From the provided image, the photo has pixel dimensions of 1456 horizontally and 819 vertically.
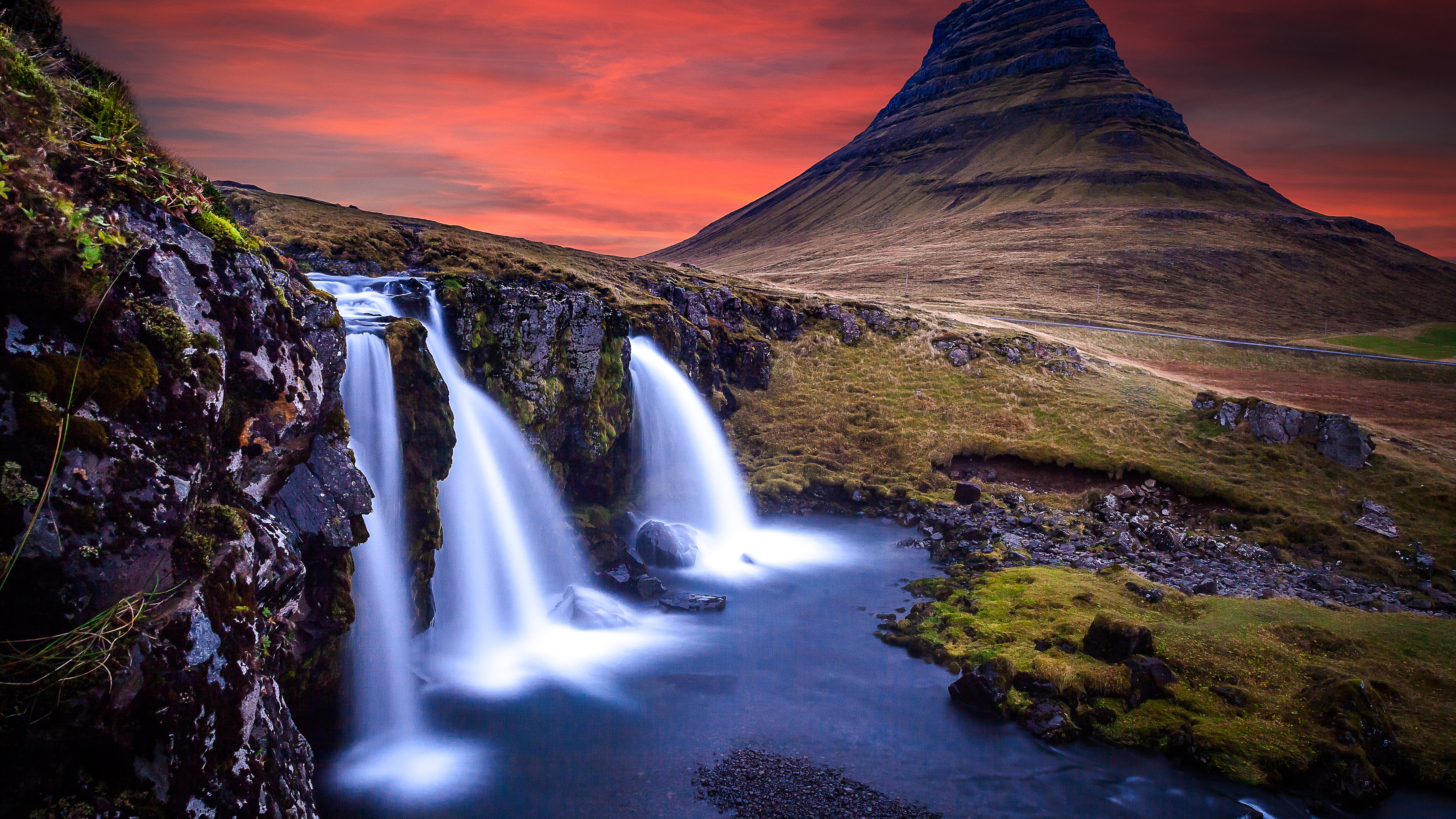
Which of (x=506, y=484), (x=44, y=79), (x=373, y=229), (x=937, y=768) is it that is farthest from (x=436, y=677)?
(x=373, y=229)

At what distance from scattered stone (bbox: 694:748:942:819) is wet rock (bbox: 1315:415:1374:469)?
32778 millimetres

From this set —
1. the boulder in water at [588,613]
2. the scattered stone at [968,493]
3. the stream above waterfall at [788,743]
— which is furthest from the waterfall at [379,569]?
the scattered stone at [968,493]

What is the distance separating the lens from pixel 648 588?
81.5 feet

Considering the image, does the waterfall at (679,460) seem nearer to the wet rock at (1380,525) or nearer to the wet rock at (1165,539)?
the wet rock at (1165,539)

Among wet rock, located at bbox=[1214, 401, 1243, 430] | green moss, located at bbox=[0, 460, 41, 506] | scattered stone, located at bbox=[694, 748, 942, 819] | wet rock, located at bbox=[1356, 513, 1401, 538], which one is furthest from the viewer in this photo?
wet rock, located at bbox=[1214, 401, 1243, 430]

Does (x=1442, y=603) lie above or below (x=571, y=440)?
below

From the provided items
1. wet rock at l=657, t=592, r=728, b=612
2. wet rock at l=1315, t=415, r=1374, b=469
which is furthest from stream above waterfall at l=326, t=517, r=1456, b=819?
wet rock at l=1315, t=415, r=1374, b=469

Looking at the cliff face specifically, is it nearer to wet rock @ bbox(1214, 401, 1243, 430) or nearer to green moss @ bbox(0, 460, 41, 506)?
green moss @ bbox(0, 460, 41, 506)

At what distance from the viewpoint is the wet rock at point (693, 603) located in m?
23.9

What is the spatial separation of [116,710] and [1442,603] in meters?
34.0

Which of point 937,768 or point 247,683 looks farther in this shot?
point 937,768

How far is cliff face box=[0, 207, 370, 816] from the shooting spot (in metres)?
6.22

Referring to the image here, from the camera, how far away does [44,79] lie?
808 centimetres

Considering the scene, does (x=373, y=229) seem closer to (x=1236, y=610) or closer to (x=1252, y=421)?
(x=1236, y=610)
